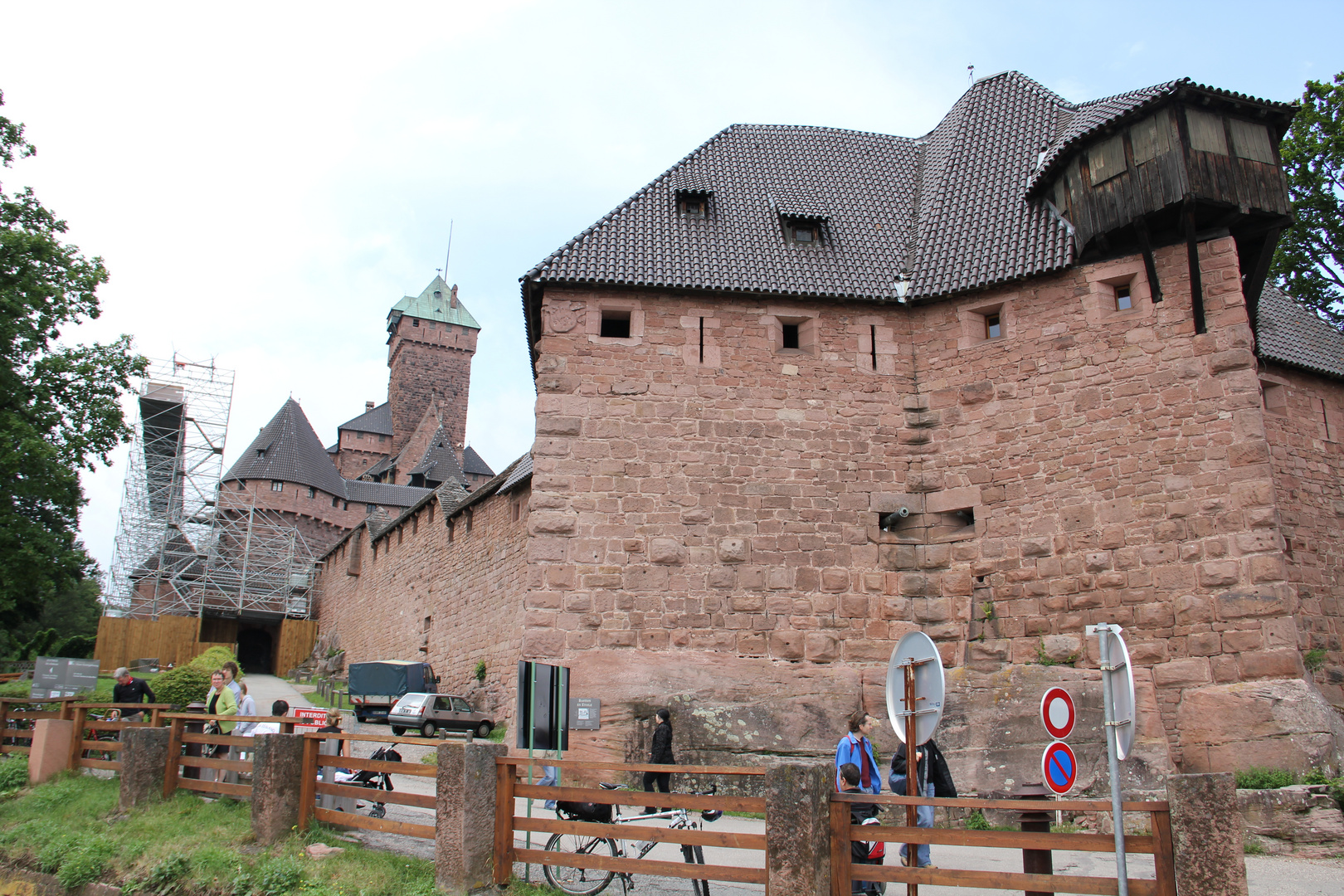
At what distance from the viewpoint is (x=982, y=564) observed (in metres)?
12.6

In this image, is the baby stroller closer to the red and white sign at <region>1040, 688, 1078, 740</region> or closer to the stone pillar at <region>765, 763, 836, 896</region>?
the stone pillar at <region>765, 763, 836, 896</region>

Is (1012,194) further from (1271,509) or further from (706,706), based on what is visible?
(706,706)

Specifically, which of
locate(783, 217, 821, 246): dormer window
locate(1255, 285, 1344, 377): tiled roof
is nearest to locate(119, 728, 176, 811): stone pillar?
locate(783, 217, 821, 246): dormer window

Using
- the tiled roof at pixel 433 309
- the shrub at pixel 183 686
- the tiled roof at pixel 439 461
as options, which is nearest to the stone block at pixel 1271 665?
the shrub at pixel 183 686

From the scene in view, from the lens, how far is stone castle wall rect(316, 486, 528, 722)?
67.2 ft

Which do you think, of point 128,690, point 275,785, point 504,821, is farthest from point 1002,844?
point 128,690

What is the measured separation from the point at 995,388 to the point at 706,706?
5.77 meters

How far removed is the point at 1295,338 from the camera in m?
15.7

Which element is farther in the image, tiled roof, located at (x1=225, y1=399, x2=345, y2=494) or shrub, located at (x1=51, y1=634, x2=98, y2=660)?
tiled roof, located at (x1=225, y1=399, x2=345, y2=494)

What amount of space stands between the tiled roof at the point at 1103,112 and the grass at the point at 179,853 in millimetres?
11518

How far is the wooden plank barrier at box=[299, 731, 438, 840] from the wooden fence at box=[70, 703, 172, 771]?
10.2 feet

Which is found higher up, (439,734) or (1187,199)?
(1187,199)

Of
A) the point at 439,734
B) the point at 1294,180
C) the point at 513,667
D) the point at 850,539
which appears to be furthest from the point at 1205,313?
the point at 439,734

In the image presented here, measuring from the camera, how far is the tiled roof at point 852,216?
533 inches
